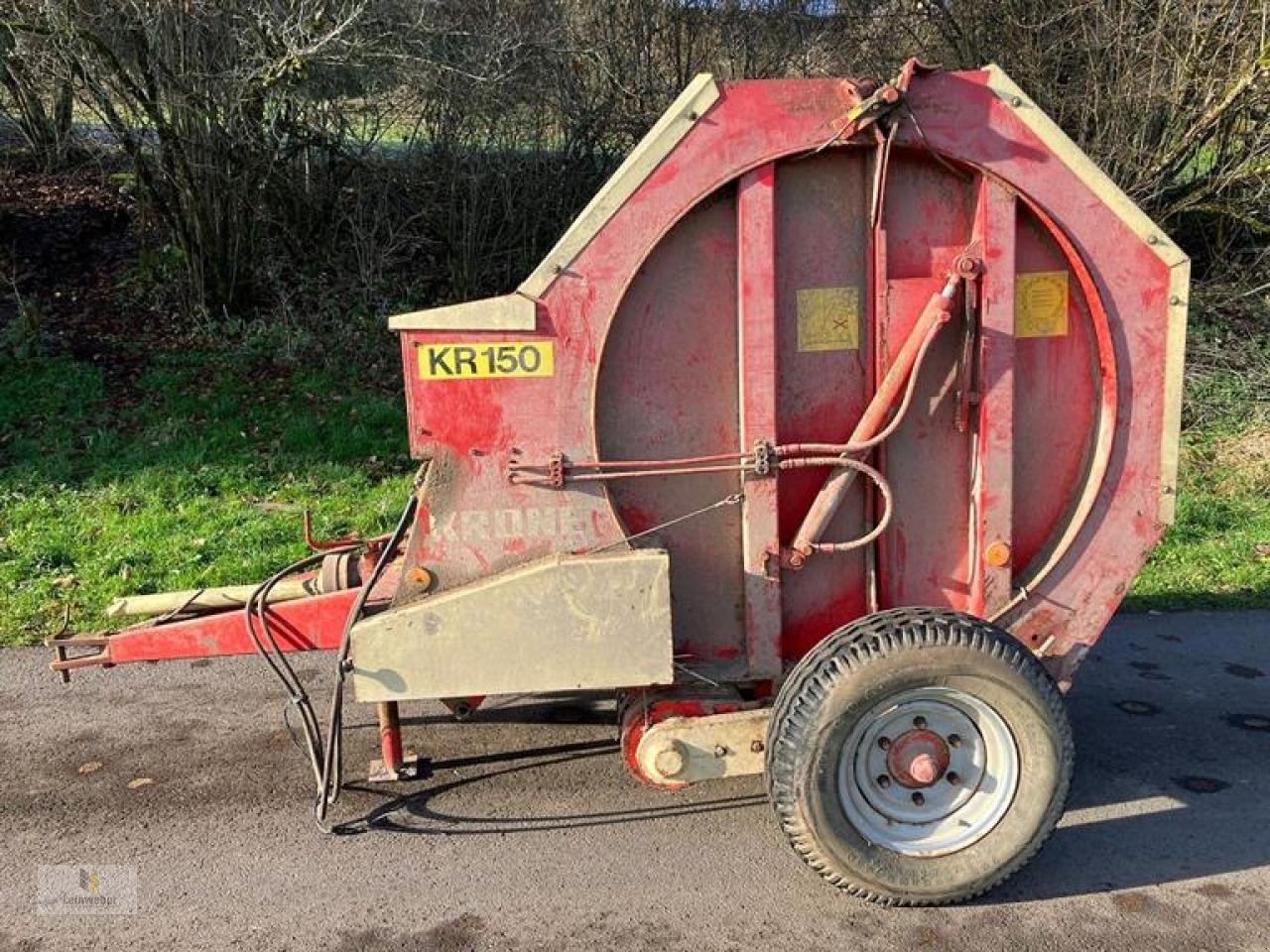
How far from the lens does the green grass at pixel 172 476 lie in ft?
21.7

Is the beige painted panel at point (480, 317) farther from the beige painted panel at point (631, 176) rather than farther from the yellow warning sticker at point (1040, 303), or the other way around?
the yellow warning sticker at point (1040, 303)

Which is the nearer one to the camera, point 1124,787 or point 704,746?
point 704,746

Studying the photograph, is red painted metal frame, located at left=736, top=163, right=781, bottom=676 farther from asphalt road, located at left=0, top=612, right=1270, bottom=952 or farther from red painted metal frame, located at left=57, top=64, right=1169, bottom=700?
asphalt road, located at left=0, top=612, right=1270, bottom=952

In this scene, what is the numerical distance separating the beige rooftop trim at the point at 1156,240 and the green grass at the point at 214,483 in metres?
2.70

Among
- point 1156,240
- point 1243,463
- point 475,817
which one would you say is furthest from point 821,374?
point 1243,463

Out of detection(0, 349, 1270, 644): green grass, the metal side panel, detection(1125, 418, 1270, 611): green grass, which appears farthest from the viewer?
detection(0, 349, 1270, 644): green grass

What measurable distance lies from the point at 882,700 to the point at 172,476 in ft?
19.6

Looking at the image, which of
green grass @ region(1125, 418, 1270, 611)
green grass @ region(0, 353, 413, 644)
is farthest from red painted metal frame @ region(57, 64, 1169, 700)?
green grass @ region(0, 353, 413, 644)

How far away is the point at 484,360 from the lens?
3574 millimetres

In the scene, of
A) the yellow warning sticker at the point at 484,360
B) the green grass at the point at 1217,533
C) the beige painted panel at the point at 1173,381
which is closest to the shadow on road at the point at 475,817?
the yellow warning sticker at the point at 484,360

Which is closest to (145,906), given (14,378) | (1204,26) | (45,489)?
(45,489)

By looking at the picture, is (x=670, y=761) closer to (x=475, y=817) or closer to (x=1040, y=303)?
(x=475, y=817)

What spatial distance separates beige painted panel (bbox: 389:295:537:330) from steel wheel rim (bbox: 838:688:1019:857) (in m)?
1.60

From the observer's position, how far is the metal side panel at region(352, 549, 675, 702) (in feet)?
11.6
